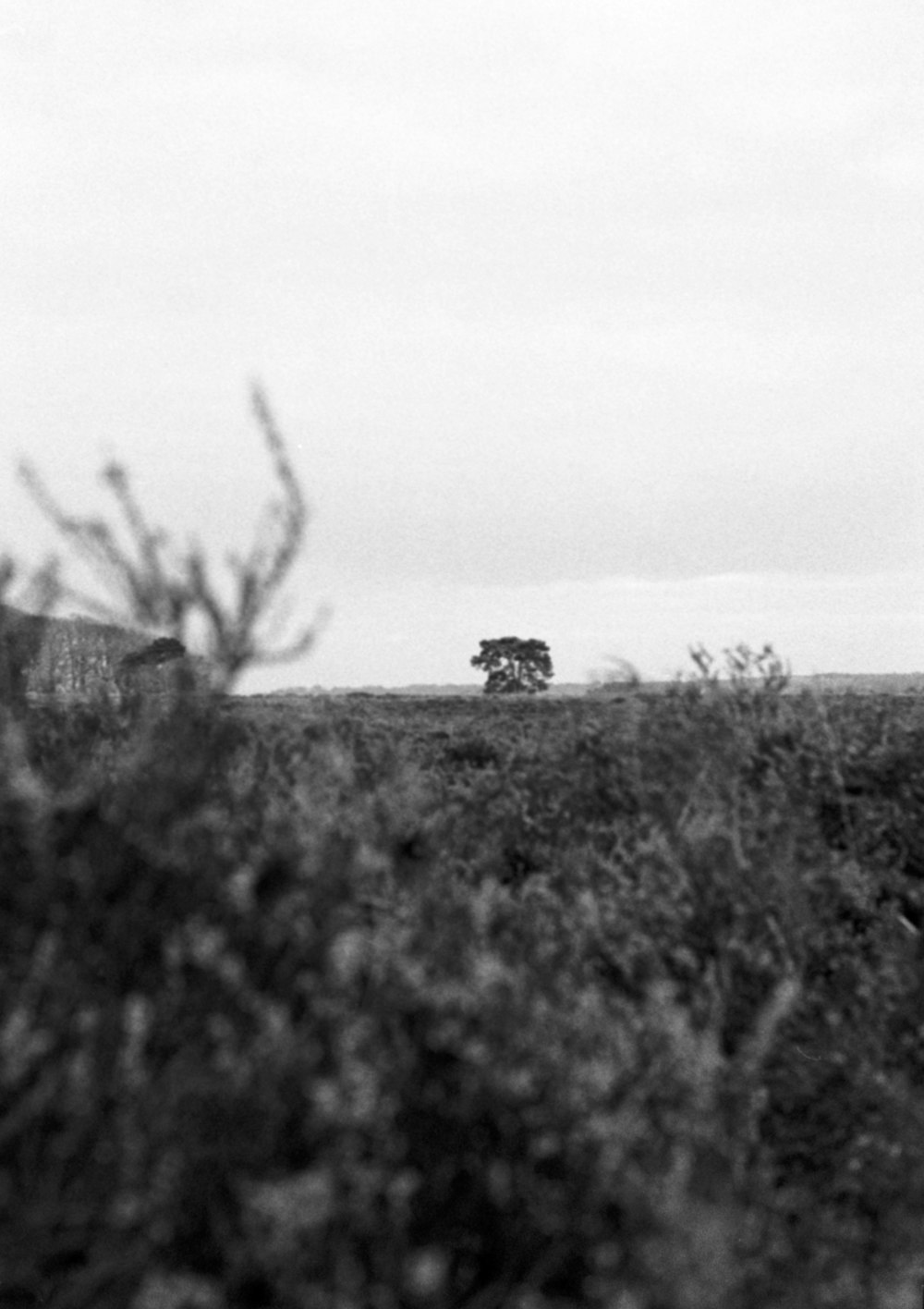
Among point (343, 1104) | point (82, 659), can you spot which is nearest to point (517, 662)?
point (82, 659)

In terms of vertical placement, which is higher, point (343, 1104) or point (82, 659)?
point (82, 659)

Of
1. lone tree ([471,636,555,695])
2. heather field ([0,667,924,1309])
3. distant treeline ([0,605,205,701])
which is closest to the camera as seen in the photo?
heather field ([0,667,924,1309])

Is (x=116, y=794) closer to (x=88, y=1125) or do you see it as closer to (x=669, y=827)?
(x=88, y=1125)

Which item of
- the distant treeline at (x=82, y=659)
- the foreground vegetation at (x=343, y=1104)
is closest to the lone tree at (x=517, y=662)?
the distant treeline at (x=82, y=659)

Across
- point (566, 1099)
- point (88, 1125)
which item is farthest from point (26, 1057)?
point (566, 1099)

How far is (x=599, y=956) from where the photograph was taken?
25.2 feet

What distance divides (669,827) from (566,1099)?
5.09 metres

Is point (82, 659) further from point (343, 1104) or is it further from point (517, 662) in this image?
point (343, 1104)

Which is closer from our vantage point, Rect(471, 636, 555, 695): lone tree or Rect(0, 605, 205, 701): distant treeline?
Rect(0, 605, 205, 701): distant treeline

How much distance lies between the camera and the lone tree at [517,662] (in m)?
33.4

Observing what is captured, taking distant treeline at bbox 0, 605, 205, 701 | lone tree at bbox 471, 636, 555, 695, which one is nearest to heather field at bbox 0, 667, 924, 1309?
distant treeline at bbox 0, 605, 205, 701

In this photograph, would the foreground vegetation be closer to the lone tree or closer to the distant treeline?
the distant treeline

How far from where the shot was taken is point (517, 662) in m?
33.7

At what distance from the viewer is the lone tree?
33406 millimetres
